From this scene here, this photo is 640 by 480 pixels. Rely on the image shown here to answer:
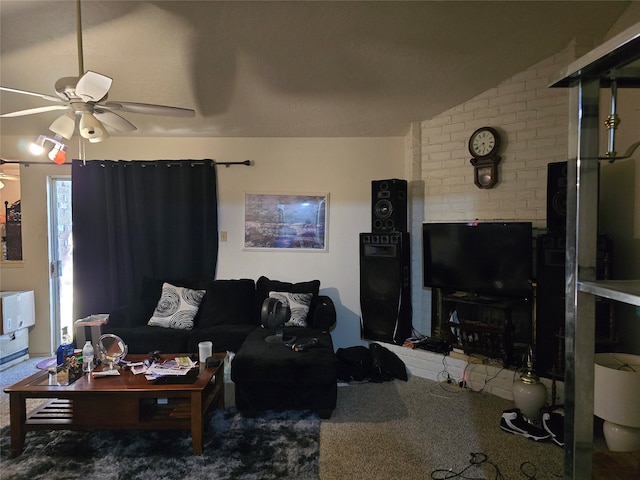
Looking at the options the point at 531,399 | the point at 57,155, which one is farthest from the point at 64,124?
the point at 531,399

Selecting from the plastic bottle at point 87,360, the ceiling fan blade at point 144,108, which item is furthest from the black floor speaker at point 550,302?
the plastic bottle at point 87,360

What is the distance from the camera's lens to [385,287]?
365cm

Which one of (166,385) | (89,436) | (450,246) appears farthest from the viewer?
→ (450,246)

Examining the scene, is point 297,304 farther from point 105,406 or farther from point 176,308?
point 105,406

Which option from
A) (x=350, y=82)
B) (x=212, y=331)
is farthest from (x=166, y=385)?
(x=350, y=82)

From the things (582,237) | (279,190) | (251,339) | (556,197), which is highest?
(279,190)

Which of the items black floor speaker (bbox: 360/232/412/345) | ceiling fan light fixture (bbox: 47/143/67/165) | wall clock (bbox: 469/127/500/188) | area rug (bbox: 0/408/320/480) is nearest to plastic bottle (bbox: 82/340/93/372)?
area rug (bbox: 0/408/320/480)

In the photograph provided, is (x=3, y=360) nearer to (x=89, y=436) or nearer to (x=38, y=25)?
(x=89, y=436)

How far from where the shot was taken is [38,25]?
2.32 meters

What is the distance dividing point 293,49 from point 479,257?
7.11ft

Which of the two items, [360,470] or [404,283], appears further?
[404,283]

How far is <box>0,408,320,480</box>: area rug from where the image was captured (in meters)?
2.06

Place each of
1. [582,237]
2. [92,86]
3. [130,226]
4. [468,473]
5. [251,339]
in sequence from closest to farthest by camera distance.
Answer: [582,237] < [92,86] < [468,473] < [251,339] < [130,226]

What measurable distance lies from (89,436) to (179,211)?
223cm
